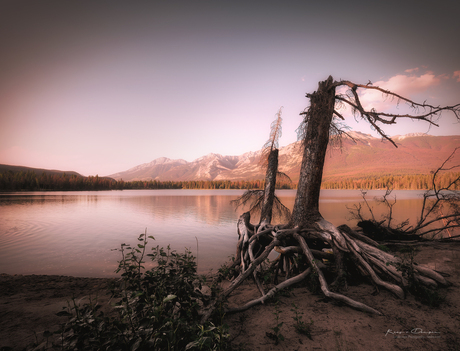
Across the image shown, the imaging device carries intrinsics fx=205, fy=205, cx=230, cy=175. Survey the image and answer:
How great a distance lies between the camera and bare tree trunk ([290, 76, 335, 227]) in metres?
7.05

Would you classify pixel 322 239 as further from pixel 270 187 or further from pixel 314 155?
pixel 270 187

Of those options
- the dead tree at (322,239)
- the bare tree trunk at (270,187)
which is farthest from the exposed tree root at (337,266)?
the bare tree trunk at (270,187)

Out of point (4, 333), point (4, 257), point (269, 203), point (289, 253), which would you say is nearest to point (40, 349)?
Answer: point (4, 333)

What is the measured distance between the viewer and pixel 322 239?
6.25 meters

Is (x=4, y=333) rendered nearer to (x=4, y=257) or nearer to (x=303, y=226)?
(x=303, y=226)

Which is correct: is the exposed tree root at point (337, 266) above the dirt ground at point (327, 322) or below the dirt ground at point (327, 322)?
above

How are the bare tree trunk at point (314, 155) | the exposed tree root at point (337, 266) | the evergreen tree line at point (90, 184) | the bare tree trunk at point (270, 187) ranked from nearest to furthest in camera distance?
the exposed tree root at point (337, 266)
the bare tree trunk at point (314, 155)
the bare tree trunk at point (270, 187)
the evergreen tree line at point (90, 184)

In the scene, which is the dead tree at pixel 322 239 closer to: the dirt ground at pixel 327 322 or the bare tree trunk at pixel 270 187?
the dirt ground at pixel 327 322

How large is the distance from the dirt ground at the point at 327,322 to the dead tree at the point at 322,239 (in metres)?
0.27

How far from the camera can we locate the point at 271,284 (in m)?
6.54

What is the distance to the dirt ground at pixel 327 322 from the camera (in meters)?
3.59

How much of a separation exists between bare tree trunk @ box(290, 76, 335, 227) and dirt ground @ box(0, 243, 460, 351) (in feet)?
7.79

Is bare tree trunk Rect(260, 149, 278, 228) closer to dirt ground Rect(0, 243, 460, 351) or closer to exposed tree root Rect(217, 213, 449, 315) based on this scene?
exposed tree root Rect(217, 213, 449, 315)

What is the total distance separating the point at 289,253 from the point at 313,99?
5.51 metres
